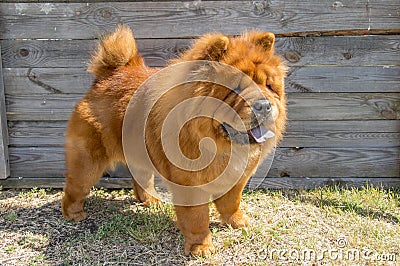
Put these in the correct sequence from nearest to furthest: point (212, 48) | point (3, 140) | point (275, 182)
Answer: point (212, 48) < point (3, 140) < point (275, 182)

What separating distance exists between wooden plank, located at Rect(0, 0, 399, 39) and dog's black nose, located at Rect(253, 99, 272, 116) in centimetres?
152

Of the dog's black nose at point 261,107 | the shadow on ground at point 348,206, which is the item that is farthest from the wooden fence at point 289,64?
the dog's black nose at point 261,107

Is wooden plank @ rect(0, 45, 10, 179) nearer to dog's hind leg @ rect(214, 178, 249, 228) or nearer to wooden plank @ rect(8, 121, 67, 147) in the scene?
wooden plank @ rect(8, 121, 67, 147)

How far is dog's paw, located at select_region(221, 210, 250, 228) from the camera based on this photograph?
3508mm

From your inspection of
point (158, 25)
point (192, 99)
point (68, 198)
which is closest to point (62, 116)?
point (68, 198)

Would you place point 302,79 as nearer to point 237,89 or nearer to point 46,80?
point 237,89

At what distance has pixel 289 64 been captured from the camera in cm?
404

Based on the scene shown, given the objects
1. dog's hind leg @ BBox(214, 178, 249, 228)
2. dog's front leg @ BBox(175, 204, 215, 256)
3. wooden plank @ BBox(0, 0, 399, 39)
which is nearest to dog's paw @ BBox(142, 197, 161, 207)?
dog's hind leg @ BBox(214, 178, 249, 228)

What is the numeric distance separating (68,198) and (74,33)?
144 centimetres

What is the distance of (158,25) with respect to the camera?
399cm

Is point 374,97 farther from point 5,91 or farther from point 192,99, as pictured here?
point 5,91

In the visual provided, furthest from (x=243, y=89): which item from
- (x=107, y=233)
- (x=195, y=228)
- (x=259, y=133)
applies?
(x=107, y=233)

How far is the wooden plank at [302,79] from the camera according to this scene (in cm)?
405

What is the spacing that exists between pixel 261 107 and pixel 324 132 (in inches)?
69.4
